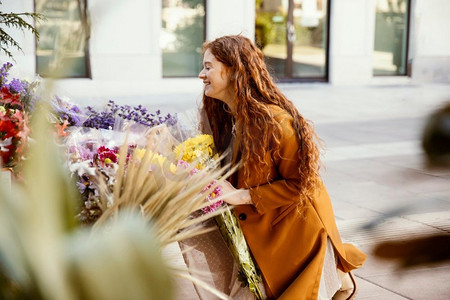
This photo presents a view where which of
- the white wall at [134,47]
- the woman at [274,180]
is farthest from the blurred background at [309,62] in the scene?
the woman at [274,180]

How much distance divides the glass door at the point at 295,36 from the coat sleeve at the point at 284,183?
1210 centimetres

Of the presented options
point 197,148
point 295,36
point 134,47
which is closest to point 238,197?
point 197,148

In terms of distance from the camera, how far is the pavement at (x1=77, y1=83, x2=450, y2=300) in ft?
1.67

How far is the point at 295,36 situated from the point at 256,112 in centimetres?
1264

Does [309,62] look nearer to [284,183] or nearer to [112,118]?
[284,183]

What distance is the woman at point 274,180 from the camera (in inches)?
113

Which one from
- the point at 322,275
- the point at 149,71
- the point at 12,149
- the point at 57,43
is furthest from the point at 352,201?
the point at 149,71

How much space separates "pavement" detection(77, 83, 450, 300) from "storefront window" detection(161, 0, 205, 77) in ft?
2.61

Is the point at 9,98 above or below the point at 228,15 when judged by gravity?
below

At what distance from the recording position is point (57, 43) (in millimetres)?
632

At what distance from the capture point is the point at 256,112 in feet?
9.46

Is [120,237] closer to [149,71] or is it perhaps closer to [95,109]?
[95,109]

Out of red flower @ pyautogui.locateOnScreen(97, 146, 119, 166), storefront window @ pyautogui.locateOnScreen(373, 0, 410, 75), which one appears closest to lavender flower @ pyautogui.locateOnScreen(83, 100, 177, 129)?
red flower @ pyautogui.locateOnScreen(97, 146, 119, 166)

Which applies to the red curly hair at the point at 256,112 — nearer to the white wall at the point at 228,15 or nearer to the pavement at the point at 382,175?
the pavement at the point at 382,175
